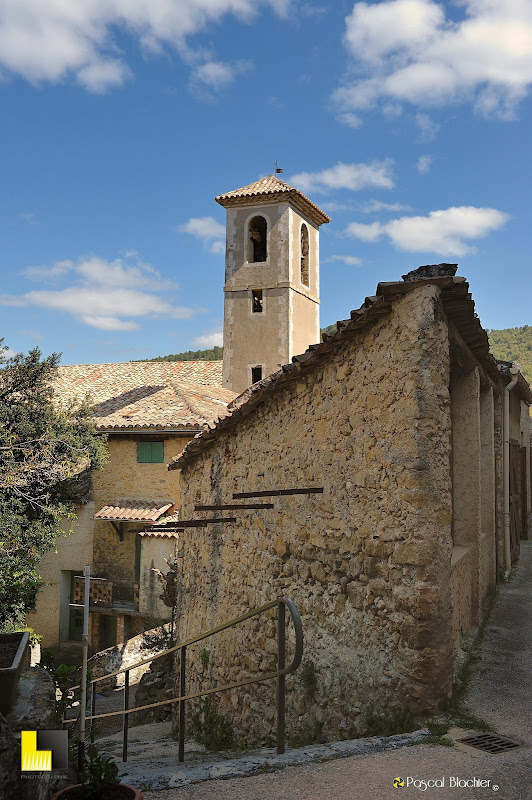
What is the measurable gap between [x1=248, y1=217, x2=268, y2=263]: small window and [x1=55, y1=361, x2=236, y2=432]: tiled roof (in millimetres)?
4478

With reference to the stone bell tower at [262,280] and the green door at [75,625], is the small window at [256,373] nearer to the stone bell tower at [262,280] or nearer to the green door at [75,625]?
the stone bell tower at [262,280]

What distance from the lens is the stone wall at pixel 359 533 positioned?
15.6 feet

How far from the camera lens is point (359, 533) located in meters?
5.35

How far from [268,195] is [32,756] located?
72.4 feet

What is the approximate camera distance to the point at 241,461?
25.2 ft

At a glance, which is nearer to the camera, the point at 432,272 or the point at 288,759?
the point at 288,759

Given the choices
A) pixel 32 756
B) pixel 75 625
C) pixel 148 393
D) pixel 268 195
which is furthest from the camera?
pixel 268 195

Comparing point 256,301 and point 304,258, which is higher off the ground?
point 304,258

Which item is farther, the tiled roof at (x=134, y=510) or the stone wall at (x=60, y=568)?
the stone wall at (x=60, y=568)

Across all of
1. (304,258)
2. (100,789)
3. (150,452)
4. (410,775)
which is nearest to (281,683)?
(410,775)

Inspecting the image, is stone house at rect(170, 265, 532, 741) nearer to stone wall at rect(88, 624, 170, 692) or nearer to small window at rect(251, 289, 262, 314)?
stone wall at rect(88, 624, 170, 692)

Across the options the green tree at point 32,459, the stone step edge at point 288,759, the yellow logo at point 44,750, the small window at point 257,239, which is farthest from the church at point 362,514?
the small window at point 257,239

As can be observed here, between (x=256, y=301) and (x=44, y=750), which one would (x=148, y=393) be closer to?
(x=256, y=301)

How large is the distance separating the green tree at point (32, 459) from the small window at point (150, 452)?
1236 millimetres
